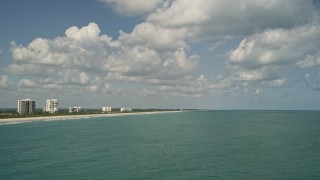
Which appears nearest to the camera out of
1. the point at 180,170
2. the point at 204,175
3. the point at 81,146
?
the point at 204,175

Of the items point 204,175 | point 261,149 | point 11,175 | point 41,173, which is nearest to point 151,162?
point 204,175

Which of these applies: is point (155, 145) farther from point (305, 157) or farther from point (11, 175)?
point (11, 175)

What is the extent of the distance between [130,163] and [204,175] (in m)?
14.8

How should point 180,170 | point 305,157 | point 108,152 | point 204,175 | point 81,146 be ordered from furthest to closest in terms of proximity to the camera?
point 81,146 < point 108,152 < point 305,157 < point 180,170 < point 204,175

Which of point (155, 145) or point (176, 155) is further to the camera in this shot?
point (155, 145)

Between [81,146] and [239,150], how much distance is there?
36144mm

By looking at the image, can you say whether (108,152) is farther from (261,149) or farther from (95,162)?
(261,149)

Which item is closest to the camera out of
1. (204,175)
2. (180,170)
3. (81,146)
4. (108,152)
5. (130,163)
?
(204,175)

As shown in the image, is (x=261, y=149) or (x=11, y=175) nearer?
(x=11, y=175)

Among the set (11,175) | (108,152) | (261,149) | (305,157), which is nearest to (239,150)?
(261,149)

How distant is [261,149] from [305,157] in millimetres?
12163

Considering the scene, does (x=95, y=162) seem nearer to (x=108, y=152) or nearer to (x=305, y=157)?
(x=108, y=152)

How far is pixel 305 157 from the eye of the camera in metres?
68.1

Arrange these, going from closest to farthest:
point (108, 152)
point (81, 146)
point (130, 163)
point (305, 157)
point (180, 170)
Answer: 1. point (180, 170)
2. point (130, 163)
3. point (305, 157)
4. point (108, 152)
5. point (81, 146)
